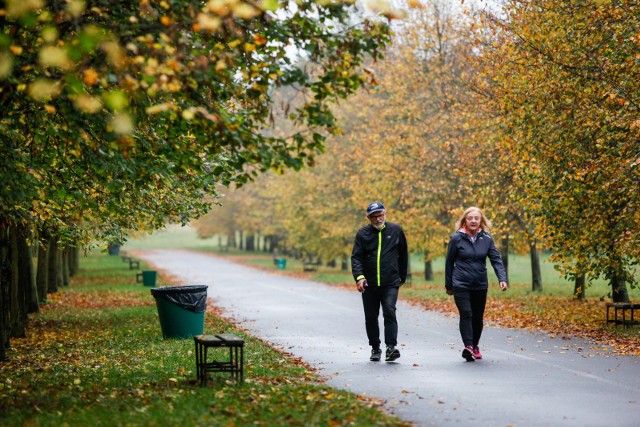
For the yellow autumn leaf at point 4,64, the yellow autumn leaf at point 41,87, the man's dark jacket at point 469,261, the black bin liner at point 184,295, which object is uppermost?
the yellow autumn leaf at point 4,64

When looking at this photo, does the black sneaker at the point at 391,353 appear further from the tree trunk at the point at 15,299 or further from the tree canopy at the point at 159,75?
the tree trunk at the point at 15,299

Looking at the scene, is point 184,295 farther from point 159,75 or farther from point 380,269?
point 159,75

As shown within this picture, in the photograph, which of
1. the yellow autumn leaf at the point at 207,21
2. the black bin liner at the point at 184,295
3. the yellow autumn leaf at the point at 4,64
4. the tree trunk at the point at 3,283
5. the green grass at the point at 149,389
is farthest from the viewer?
the black bin liner at the point at 184,295

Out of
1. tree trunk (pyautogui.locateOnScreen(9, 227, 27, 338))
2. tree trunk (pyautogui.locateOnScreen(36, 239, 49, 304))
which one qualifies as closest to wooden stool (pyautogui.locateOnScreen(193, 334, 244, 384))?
tree trunk (pyautogui.locateOnScreen(9, 227, 27, 338))

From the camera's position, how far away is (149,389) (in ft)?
30.9

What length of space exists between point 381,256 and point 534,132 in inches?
255

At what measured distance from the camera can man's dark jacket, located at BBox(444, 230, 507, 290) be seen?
11703 millimetres

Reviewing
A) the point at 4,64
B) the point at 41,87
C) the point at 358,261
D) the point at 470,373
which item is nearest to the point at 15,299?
the point at 358,261

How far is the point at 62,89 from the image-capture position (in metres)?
7.61

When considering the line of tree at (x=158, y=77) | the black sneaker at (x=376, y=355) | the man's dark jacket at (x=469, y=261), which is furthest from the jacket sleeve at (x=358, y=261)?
the line of tree at (x=158, y=77)

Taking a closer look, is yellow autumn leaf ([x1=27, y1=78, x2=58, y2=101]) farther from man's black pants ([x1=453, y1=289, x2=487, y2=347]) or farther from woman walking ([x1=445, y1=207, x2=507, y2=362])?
man's black pants ([x1=453, y1=289, x2=487, y2=347])

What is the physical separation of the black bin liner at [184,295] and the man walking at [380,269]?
3880 millimetres

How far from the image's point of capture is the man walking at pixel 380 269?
1166 centimetres

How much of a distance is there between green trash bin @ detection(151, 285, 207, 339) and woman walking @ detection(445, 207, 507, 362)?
190 inches
